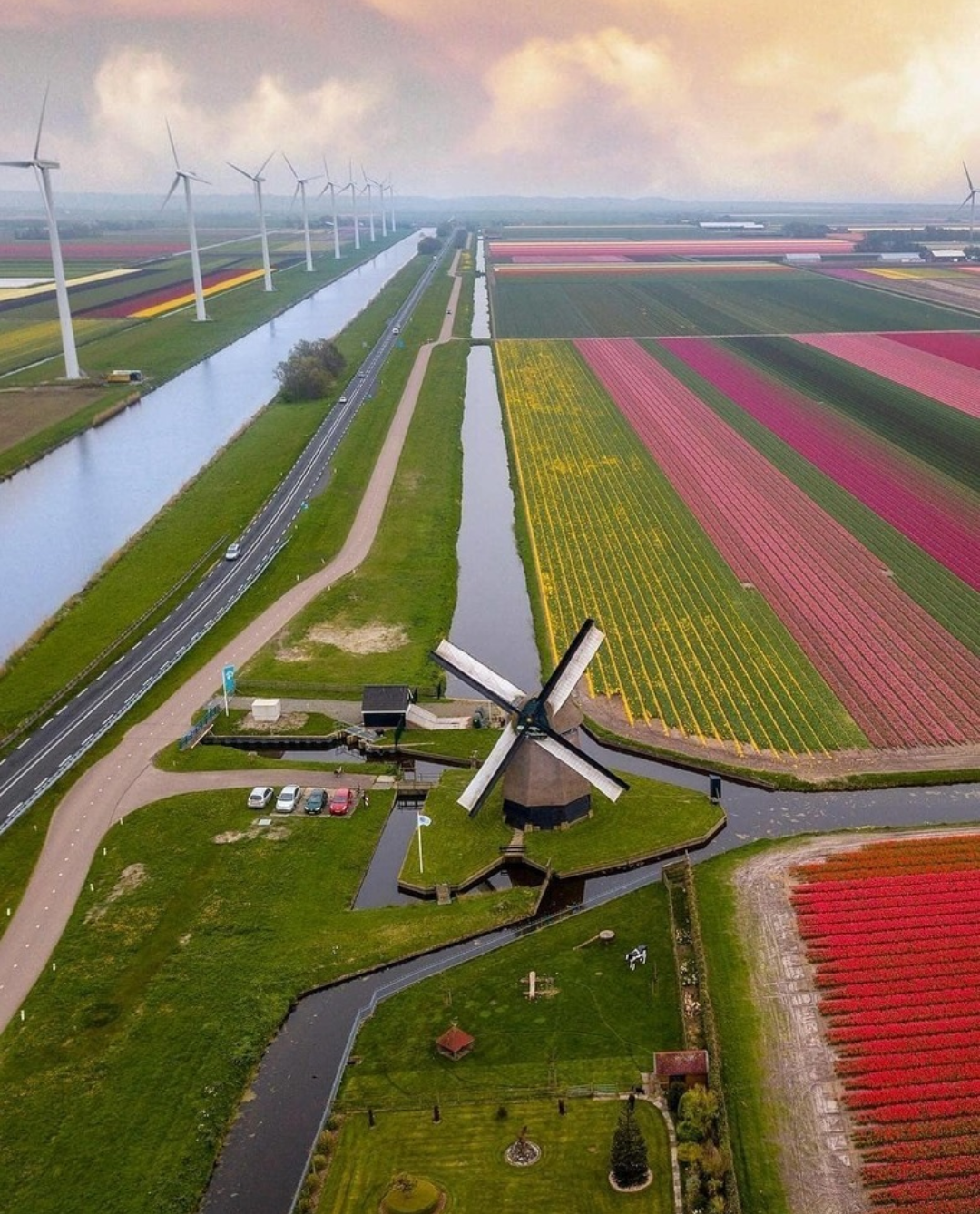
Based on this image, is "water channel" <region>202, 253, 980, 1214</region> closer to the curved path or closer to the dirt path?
the dirt path

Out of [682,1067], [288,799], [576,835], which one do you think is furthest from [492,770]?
[682,1067]

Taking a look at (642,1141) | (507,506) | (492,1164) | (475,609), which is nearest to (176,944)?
(492,1164)

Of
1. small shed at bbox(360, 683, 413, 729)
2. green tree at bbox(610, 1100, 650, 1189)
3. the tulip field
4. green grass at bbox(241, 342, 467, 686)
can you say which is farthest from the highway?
the tulip field

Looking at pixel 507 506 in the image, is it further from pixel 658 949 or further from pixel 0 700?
pixel 658 949

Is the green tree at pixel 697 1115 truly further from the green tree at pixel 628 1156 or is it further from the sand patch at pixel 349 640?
the sand patch at pixel 349 640

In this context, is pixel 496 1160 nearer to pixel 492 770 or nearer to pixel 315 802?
pixel 492 770

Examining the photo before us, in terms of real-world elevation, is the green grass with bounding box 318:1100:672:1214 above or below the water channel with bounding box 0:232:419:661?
below

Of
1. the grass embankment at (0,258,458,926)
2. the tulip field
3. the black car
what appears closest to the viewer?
the tulip field

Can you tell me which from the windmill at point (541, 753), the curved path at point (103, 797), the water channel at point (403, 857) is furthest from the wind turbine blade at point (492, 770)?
the curved path at point (103, 797)
